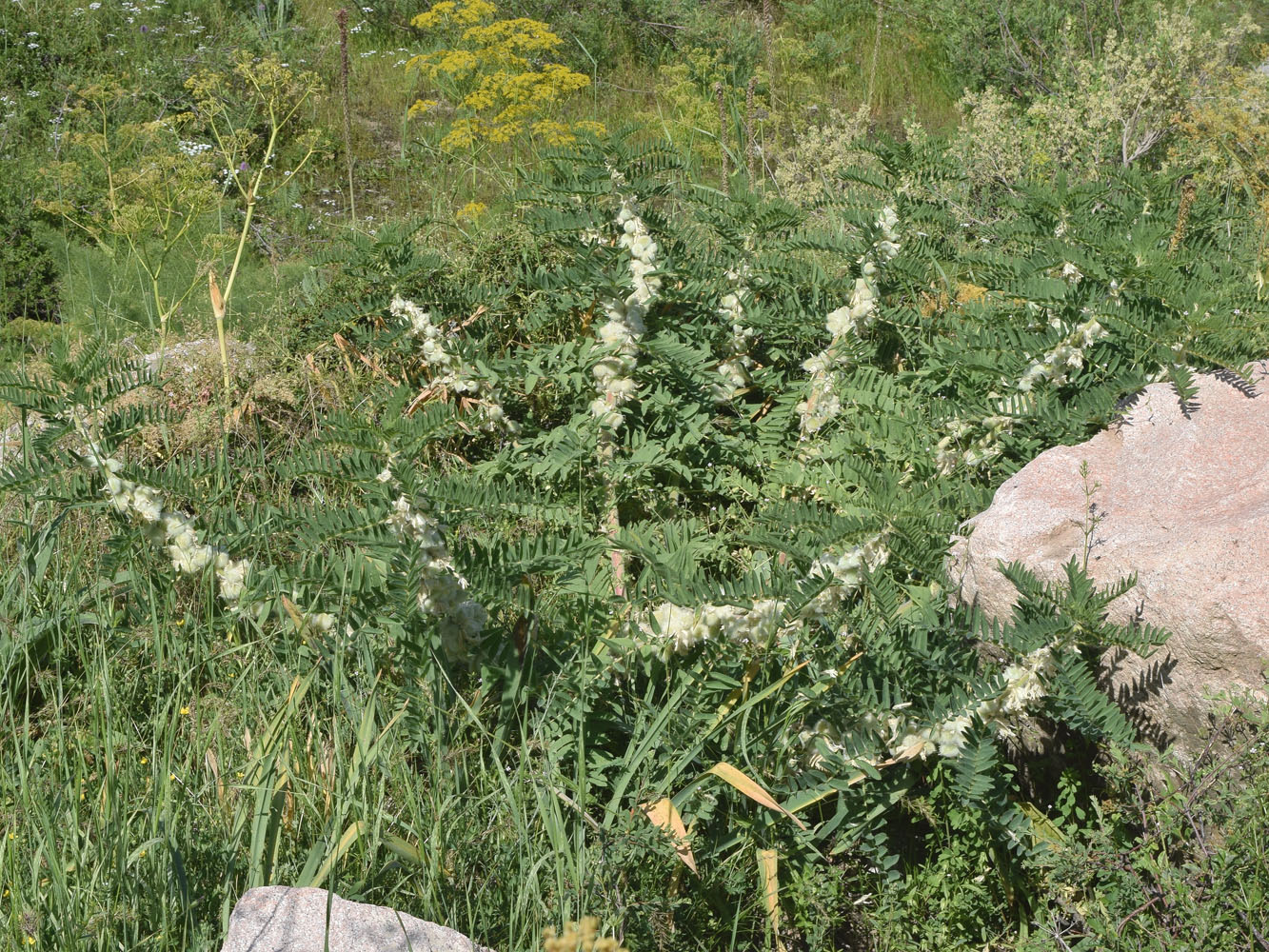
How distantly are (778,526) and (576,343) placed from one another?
106 centimetres

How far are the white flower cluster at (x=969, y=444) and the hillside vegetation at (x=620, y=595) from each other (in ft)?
0.03

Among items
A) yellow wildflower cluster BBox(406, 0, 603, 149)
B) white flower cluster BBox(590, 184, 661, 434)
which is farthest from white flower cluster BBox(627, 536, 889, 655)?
yellow wildflower cluster BBox(406, 0, 603, 149)

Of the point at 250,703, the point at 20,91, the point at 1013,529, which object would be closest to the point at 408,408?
the point at 250,703

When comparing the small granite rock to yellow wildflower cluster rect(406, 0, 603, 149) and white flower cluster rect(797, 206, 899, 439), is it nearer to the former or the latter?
white flower cluster rect(797, 206, 899, 439)

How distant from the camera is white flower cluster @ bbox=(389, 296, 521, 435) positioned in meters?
3.26

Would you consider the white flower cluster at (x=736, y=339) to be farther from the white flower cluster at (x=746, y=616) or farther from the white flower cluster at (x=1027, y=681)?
the white flower cluster at (x=1027, y=681)

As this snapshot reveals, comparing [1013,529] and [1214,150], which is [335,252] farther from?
[1214,150]

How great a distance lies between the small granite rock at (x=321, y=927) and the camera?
5.89ft

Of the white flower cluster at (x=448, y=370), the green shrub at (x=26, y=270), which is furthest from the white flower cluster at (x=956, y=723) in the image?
the green shrub at (x=26, y=270)

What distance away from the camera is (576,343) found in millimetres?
3379

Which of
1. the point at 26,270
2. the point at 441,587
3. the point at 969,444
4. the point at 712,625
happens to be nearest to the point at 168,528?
the point at 441,587

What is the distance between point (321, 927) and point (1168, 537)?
1808mm

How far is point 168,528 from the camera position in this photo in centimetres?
243

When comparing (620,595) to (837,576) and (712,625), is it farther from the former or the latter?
(837,576)
